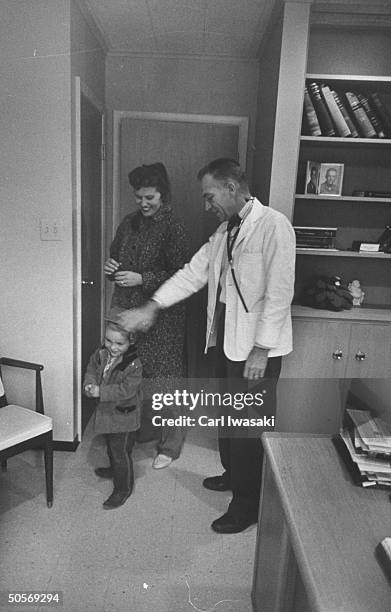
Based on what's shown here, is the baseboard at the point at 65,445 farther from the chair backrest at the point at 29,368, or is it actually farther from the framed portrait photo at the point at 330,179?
the framed portrait photo at the point at 330,179

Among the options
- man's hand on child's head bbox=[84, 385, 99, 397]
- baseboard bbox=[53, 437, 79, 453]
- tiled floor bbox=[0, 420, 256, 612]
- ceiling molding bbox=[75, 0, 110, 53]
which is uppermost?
ceiling molding bbox=[75, 0, 110, 53]

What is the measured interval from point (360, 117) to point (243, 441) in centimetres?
106

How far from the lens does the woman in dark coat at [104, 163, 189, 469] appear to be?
1.24 metres

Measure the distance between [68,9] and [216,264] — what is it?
733 millimetres

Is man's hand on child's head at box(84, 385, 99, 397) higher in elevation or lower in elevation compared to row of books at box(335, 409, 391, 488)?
lower

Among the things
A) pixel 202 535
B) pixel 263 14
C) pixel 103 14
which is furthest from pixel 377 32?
pixel 202 535

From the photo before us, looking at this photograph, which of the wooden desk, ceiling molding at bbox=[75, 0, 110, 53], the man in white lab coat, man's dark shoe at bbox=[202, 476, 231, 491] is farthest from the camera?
man's dark shoe at bbox=[202, 476, 231, 491]

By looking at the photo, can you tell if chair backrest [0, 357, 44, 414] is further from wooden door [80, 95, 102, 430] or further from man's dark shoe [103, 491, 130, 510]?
man's dark shoe [103, 491, 130, 510]

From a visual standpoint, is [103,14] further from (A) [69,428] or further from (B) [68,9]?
(A) [69,428]

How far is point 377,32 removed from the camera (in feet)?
4.36

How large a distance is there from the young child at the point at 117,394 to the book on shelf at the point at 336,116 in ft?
2.94

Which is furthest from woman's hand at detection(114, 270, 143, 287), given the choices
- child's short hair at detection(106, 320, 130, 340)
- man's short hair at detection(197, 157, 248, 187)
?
man's short hair at detection(197, 157, 248, 187)

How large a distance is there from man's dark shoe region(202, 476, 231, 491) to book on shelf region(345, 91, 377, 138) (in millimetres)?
1209

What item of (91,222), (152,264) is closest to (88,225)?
(91,222)
